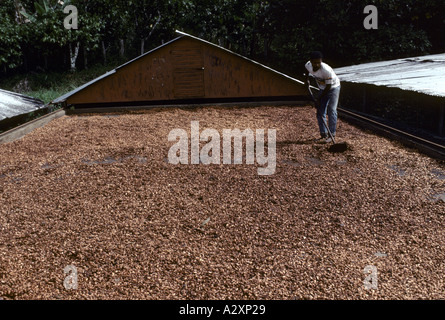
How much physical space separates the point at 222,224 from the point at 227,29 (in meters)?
20.1

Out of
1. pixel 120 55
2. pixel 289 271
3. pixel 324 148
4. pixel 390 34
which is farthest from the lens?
pixel 120 55

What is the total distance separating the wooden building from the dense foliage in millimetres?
6603

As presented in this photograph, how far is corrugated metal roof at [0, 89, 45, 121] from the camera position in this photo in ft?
33.5

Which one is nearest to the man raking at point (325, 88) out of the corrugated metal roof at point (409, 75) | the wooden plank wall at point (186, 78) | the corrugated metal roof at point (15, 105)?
the corrugated metal roof at point (409, 75)

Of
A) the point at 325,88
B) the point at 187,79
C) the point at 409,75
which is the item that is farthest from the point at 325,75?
the point at 187,79

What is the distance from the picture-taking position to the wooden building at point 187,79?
14039 mm

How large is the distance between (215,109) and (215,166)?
6.43 metres

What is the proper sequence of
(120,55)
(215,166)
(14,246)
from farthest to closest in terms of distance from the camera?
1. (120,55)
2. (215,166)
3. (14,246)

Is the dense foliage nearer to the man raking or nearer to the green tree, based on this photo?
the green tree

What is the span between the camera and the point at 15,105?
1098 centimetres

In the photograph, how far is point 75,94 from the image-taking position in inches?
546

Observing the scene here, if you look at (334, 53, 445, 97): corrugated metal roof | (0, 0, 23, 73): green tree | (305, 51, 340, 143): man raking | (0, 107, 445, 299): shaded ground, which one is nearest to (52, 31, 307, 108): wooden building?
(334, 53, 445, 97): corrugated metal roof

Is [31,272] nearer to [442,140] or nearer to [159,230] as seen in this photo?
[159,230]
